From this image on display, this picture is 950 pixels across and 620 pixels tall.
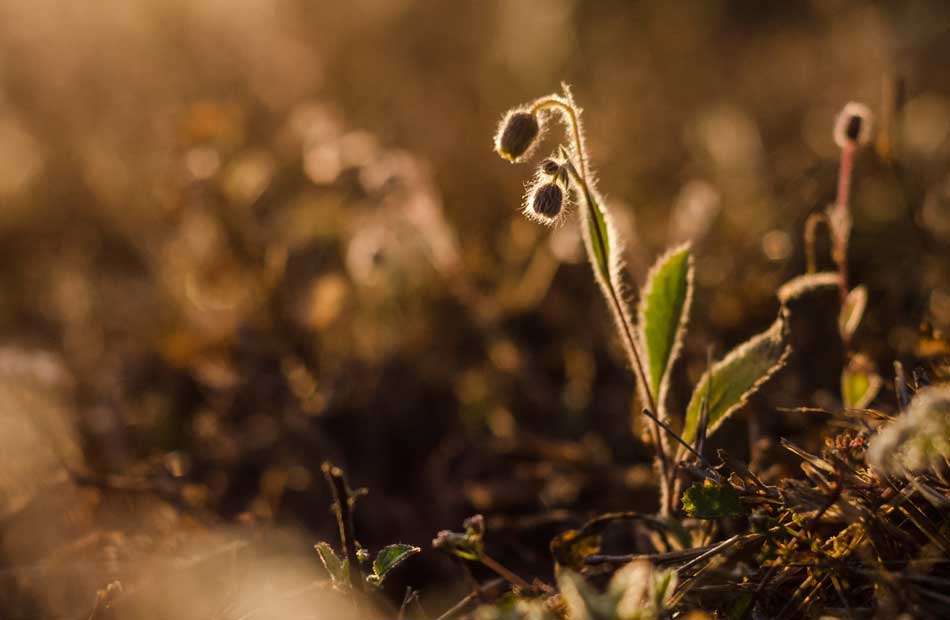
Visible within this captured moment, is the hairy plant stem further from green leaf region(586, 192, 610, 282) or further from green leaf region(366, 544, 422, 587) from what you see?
green leaf region(366, 544, 422, 587)

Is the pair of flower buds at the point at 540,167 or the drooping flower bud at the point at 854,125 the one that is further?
the drooping flower bud at the point at 854,125

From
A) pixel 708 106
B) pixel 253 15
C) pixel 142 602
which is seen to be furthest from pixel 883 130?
pixel 253 15

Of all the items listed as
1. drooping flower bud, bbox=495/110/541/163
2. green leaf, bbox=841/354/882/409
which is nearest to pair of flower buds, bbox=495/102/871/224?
drooping flower bud, bbox=495/110/541/163

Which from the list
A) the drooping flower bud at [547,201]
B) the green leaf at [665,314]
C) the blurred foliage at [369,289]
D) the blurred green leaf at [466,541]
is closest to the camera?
the blurred green leaf at [466,541]

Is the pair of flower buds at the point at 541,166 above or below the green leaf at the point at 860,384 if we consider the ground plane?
above

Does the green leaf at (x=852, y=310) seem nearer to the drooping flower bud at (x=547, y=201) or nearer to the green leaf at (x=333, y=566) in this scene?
the drooping flower bud at (x=547, y=201)

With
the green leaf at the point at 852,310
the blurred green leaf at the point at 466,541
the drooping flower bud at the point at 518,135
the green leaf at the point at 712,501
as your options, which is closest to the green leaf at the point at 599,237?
the drooping flower bud at the point at 518,135
